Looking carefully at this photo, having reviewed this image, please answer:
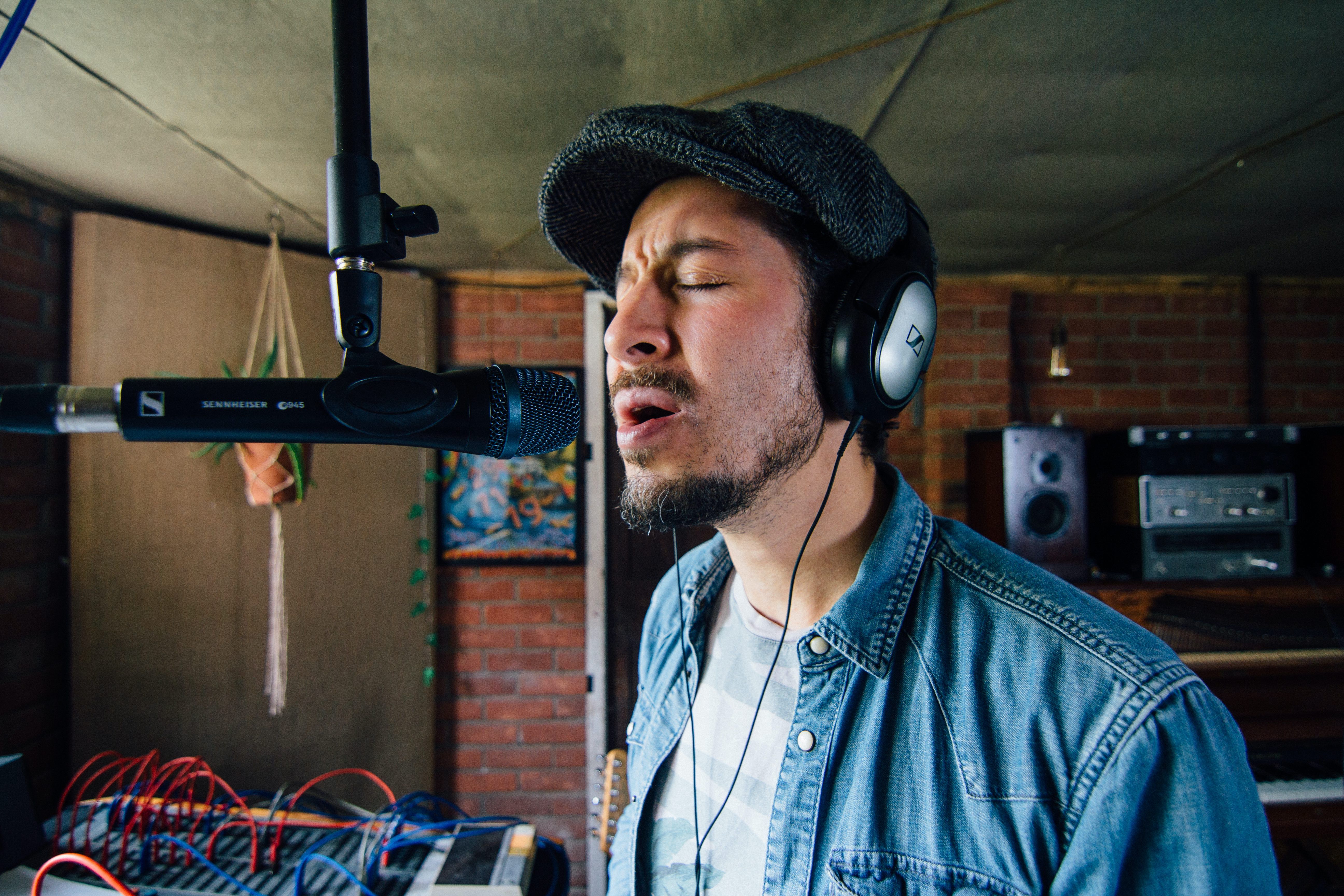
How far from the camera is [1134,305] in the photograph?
2729 mm

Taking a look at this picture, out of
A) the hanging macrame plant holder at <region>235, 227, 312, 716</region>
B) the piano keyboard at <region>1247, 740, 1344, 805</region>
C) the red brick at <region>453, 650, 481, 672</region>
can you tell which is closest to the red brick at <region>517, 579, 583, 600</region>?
the red brick at <region>453, 650, 481, 672</region>

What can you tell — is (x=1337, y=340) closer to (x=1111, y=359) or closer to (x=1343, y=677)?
(x=1111, y=359)

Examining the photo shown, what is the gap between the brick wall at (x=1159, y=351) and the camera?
8.84 feet

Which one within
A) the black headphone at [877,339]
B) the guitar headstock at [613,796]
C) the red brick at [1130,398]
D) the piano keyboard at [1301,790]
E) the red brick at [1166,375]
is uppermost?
the red brick at [1166,375]

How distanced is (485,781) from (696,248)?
2656mm

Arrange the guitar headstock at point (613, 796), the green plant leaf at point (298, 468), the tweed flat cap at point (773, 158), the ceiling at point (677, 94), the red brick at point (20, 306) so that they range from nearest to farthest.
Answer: the tweed flat cap at point (773, 158) → the ceiling at point (677, 94) → the guitar headstock at point (613, 796) → the red brick at point (20, 306) → the green plant leaf at point (298, 468)

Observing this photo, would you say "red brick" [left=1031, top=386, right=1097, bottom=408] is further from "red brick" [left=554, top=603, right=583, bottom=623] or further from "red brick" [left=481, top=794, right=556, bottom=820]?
"red brick" [left=481, top=794, right=556, bottom=820]

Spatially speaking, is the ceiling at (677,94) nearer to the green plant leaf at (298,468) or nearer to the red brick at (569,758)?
the green plant leaf at (298,468)

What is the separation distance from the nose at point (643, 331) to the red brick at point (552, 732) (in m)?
2.29

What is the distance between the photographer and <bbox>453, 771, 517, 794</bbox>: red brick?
2.64 m

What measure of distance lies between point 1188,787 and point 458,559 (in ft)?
8.24

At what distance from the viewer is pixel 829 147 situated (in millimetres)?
755

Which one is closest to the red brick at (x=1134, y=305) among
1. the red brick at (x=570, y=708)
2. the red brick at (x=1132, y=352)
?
the red brick at (x=1132, y=352)

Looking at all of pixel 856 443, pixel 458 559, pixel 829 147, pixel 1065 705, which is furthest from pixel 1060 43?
pixel 458 559
